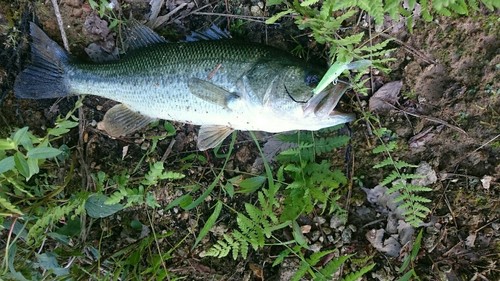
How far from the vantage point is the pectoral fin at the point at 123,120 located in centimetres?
401

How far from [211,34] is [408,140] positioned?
195cm

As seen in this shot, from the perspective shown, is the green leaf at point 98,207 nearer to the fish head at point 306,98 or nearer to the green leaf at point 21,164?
the green leaf at point 21,164

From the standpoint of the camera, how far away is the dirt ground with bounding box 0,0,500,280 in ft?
12.3

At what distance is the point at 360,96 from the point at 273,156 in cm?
93

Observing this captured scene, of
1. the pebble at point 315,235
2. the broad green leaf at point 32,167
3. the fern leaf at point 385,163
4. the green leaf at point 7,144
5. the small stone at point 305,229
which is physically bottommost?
the pebble at point 315,235

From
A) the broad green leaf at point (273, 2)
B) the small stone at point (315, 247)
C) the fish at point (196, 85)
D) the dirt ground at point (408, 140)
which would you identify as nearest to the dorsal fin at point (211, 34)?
the fish at point (196, 85)

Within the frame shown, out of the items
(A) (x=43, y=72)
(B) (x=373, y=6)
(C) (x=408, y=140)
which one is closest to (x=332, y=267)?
(C) (x=408, y=140)

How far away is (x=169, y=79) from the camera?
370cm

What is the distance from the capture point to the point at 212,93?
354 cm

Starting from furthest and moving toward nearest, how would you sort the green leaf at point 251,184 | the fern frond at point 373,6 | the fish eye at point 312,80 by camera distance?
1. the green leaf at point 251,184
2. the fish eye at point 312,80
3. the fern frond at point 373,6

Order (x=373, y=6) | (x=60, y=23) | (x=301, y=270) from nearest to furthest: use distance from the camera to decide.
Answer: (x=373, y=6) < (x=301, y=270) < (x=60, y=23)

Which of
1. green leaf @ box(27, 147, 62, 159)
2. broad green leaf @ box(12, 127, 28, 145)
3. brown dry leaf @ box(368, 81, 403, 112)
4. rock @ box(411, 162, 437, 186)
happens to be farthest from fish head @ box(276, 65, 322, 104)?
broad green leaf @ box(12, 127, 28, 145)

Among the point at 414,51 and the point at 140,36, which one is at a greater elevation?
the point at 140,36

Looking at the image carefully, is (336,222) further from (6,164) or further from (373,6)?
(6,164)
